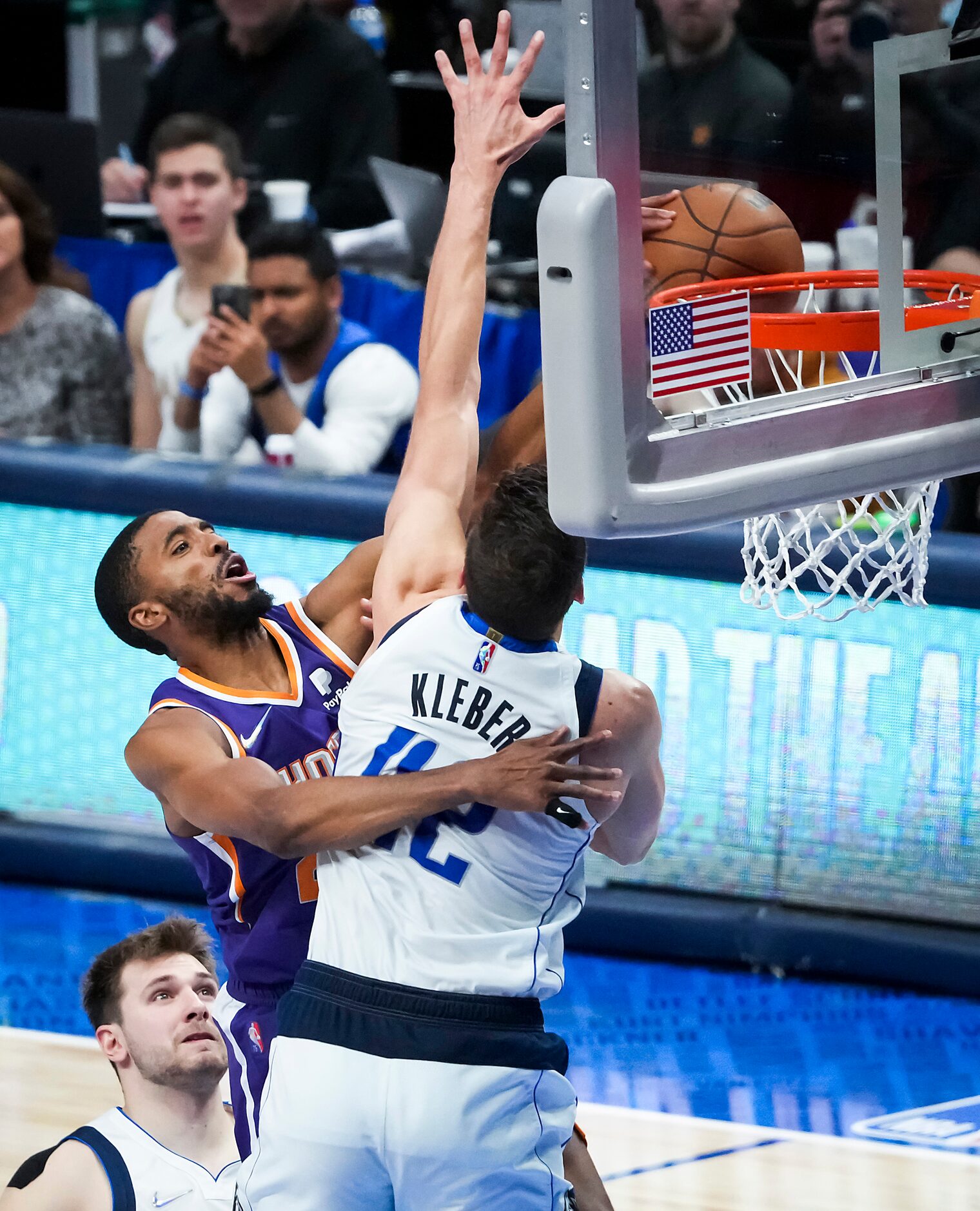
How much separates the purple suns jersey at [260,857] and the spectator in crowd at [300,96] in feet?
15.2

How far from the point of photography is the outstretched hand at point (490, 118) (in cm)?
353

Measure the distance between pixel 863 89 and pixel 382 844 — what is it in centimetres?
166

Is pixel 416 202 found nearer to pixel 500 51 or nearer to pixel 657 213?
pixel 500 51

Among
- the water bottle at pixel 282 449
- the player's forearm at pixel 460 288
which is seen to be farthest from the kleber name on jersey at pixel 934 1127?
the water bottle at pixel 282 449

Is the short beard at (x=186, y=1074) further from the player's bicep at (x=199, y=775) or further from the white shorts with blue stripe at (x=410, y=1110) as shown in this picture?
the white shorts with blue stripe at (x=410, y=1110)

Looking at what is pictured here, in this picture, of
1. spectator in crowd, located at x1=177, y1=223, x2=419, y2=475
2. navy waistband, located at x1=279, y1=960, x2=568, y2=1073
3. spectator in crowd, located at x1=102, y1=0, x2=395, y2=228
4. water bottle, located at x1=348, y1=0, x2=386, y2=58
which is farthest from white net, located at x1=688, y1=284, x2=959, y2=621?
water bottle, located at x1=348, y1=0, x2=386, y2=58

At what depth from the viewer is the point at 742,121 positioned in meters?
3.53

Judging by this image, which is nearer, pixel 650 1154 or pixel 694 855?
pixel 650 1154

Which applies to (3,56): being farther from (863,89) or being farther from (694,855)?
(863,89)

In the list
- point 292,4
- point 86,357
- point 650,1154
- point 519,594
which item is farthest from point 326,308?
point 519,594

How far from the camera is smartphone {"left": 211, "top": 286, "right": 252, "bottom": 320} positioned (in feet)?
22.8

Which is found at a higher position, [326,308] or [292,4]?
[292,4]

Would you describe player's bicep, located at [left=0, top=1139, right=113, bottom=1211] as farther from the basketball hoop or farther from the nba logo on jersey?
the basketball hoop

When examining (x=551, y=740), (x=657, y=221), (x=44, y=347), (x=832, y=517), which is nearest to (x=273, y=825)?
(x=551, y=740)
